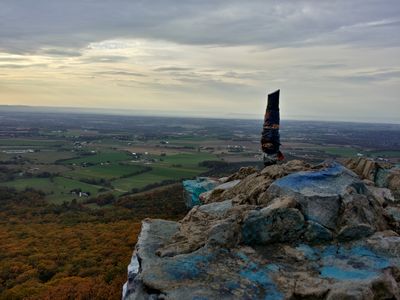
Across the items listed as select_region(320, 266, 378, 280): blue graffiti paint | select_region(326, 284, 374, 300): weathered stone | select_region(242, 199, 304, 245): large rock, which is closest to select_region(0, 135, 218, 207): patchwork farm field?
select_region(242, 199, 304, 245): large rock

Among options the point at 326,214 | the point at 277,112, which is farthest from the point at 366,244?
the point at 277,112

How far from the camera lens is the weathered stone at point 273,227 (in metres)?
10.6

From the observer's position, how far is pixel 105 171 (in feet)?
244

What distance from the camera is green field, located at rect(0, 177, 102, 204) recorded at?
2064 inches

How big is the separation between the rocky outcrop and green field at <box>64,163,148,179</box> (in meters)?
57.8

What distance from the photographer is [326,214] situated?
1103 cm

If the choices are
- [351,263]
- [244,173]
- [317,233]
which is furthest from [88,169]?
[351,263]

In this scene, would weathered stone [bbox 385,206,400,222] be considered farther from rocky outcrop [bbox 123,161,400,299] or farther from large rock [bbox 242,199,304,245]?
large rock [bbox 242,199,304,245]

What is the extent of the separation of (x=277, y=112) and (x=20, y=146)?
114 m

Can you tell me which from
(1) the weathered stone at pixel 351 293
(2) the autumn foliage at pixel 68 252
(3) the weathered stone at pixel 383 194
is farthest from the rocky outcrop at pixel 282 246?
(2) the autumn foliage at pixel 68 252

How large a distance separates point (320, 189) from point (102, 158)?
3319 inches

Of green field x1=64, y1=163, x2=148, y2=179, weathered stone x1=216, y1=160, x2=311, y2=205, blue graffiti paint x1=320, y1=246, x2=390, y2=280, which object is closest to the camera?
blue graffiti paint x1=320, y1=246, x2=390, y2=280

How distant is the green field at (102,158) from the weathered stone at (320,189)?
77.3 meters

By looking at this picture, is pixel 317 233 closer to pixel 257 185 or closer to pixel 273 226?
pixel 273 226
